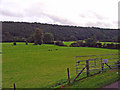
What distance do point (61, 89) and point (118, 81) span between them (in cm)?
465

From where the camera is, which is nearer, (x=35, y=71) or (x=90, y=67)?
(x=90, y=67)

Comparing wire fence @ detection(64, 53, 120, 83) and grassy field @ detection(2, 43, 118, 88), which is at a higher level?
wire fence @ detection(64, 53, 120, 83)

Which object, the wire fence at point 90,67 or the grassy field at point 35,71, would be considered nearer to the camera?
the wire fence at point 90,67

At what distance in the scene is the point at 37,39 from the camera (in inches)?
4673

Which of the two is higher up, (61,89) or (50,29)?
(50,29)

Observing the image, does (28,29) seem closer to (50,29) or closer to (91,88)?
(50,29)

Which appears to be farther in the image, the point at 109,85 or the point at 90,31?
the point at 90,31

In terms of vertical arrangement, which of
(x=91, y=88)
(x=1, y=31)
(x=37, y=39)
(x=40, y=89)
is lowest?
(x=40, y=89)

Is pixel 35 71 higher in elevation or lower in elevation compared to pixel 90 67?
lower

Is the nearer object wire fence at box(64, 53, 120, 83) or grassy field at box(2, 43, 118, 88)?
wire fence at box(64, 53, 120, 83)

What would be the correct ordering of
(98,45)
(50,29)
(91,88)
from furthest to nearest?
(50,29) < (98,45) < (91,88)

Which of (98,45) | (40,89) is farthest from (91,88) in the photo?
(98,45)

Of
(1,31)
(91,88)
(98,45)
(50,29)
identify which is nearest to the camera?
(91,88)

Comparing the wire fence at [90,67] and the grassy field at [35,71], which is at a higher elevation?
the wire fence at [90,67]
